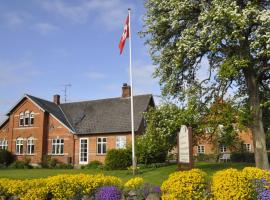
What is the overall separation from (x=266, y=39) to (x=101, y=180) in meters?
13.7

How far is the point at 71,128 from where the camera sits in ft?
148

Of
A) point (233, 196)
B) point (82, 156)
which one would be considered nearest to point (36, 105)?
point (82, 156)

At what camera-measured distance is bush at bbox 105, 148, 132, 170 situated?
1400 inches

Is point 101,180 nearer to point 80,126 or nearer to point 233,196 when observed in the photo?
point 233,196

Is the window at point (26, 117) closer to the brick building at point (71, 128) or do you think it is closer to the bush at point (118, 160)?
the brick building at point (71, 128)

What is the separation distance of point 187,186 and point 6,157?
39968 mm

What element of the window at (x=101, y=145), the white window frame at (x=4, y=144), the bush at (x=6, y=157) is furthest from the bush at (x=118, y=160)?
the white window frame at (x=4, y=144)

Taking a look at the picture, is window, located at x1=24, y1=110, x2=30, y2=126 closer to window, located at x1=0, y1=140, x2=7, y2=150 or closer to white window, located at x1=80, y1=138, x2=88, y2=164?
window, located at x1=0, y1=140, x2=7, y2=150

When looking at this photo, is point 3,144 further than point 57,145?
Yes

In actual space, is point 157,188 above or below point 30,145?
below

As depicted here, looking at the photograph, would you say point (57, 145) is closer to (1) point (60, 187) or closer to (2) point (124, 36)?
(2) point (124, 36)

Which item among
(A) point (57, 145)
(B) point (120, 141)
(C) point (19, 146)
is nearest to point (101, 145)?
(B) point (120, 141)

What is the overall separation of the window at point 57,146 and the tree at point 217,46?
22337mm

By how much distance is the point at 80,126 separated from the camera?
45281mm
